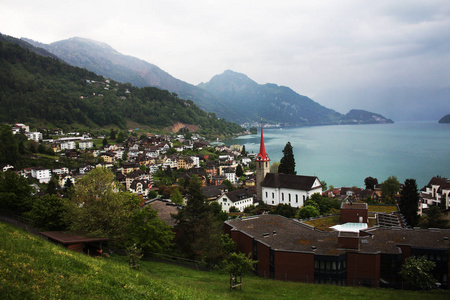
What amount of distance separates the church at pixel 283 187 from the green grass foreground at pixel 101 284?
20227mm

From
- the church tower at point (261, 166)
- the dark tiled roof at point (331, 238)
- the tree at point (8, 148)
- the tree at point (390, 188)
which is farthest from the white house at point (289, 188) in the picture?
the tree at point (8, 148)

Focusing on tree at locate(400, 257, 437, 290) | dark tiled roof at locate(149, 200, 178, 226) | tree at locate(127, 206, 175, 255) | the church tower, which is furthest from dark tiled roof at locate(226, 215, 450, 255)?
the church tower

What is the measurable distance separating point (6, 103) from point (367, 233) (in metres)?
90.6

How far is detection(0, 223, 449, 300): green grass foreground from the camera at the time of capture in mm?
6666

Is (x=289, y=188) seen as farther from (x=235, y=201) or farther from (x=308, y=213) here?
(x=308, y=213)

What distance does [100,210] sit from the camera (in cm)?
1502

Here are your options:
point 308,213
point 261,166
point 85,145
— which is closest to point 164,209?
point 308,213

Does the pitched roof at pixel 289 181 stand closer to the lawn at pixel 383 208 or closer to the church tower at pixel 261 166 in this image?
the church tower at pixel 261 166

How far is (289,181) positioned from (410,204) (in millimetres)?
11920

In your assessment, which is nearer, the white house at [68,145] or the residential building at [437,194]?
the residential building at [437,194]

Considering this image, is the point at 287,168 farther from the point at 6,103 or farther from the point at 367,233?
the point at 6,103

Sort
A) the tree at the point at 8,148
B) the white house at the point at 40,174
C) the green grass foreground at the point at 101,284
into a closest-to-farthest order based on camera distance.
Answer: the green grass foreground at the point at 101,284
the white house at the point at 40,174
the tree at the point at 8,148

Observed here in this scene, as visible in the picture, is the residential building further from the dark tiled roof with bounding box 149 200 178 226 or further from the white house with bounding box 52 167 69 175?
the white house with bounding box 52 167 69 175

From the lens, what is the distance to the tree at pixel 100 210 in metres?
14.9
